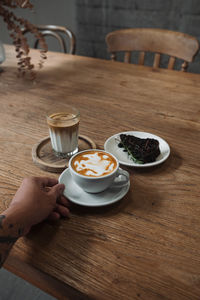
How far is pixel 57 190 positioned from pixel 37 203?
0.05 meters

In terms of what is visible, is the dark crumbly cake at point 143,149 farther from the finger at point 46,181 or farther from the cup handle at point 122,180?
the finger at point 46,181

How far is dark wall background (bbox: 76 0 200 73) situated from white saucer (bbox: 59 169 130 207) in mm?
2210

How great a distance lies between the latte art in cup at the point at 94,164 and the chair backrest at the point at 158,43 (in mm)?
953

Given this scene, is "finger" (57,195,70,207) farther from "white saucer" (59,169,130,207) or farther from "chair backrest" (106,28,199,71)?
"chair backrest" (106,28,199,71)

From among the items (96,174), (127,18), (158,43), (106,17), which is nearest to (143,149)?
(96,174)

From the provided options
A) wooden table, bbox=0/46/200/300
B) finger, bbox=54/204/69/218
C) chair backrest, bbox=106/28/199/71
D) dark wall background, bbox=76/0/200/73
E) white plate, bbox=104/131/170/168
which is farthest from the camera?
dark wall background, bbox=76/0/200/73

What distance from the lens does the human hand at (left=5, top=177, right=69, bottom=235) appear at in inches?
19.3

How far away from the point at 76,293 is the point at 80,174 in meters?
0.23

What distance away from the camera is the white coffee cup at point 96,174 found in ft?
1.79

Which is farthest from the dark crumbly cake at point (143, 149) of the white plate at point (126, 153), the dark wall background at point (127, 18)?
the dark wall background at point (127, 18)

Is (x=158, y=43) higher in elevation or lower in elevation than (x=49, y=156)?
higher

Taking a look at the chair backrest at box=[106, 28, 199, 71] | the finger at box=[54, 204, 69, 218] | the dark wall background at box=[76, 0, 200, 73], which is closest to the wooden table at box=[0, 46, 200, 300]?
the finger at box=[54, 204, 69, 218]

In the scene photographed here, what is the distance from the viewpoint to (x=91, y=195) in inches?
22.9

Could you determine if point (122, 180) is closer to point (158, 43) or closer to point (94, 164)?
point (94, 164)
